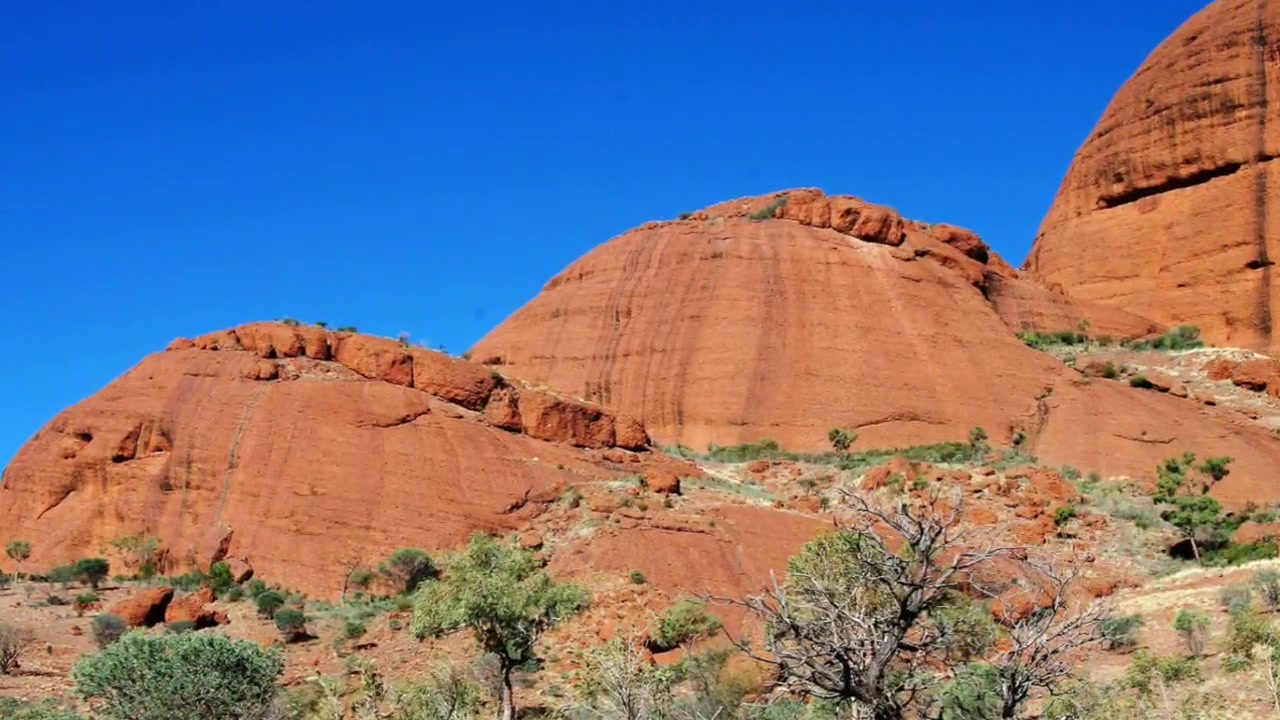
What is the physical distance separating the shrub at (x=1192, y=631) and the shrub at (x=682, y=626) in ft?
35.3

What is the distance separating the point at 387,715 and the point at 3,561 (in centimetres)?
2165

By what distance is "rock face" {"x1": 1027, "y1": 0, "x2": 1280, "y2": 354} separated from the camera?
7338 cm

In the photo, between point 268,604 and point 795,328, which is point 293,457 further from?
point 795,328

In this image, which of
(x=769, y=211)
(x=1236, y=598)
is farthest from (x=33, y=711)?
(x=769, y=211)

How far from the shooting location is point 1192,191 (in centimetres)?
7694

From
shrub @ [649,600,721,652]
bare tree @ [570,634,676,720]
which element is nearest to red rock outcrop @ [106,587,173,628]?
bare tree @ [570,634,676,720]

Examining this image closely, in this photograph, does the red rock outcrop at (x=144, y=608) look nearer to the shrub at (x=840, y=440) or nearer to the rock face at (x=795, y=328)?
the rock face at (x=795, y=328)

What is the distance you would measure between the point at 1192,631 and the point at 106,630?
28157 millimetres

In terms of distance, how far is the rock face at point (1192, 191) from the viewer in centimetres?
7338

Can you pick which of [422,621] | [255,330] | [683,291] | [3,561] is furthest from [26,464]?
[683,291]

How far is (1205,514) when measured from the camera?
4478cm

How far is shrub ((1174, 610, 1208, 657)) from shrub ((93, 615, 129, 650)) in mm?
27319

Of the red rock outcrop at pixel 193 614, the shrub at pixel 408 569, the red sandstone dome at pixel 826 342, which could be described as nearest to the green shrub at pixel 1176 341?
the red sandstone dome at pixel 826 342

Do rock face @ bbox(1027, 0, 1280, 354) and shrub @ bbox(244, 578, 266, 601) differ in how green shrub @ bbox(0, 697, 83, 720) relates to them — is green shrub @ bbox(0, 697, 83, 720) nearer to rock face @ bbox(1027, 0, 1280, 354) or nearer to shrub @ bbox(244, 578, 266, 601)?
shrub @ bbox(244, 578, 266, 601)
